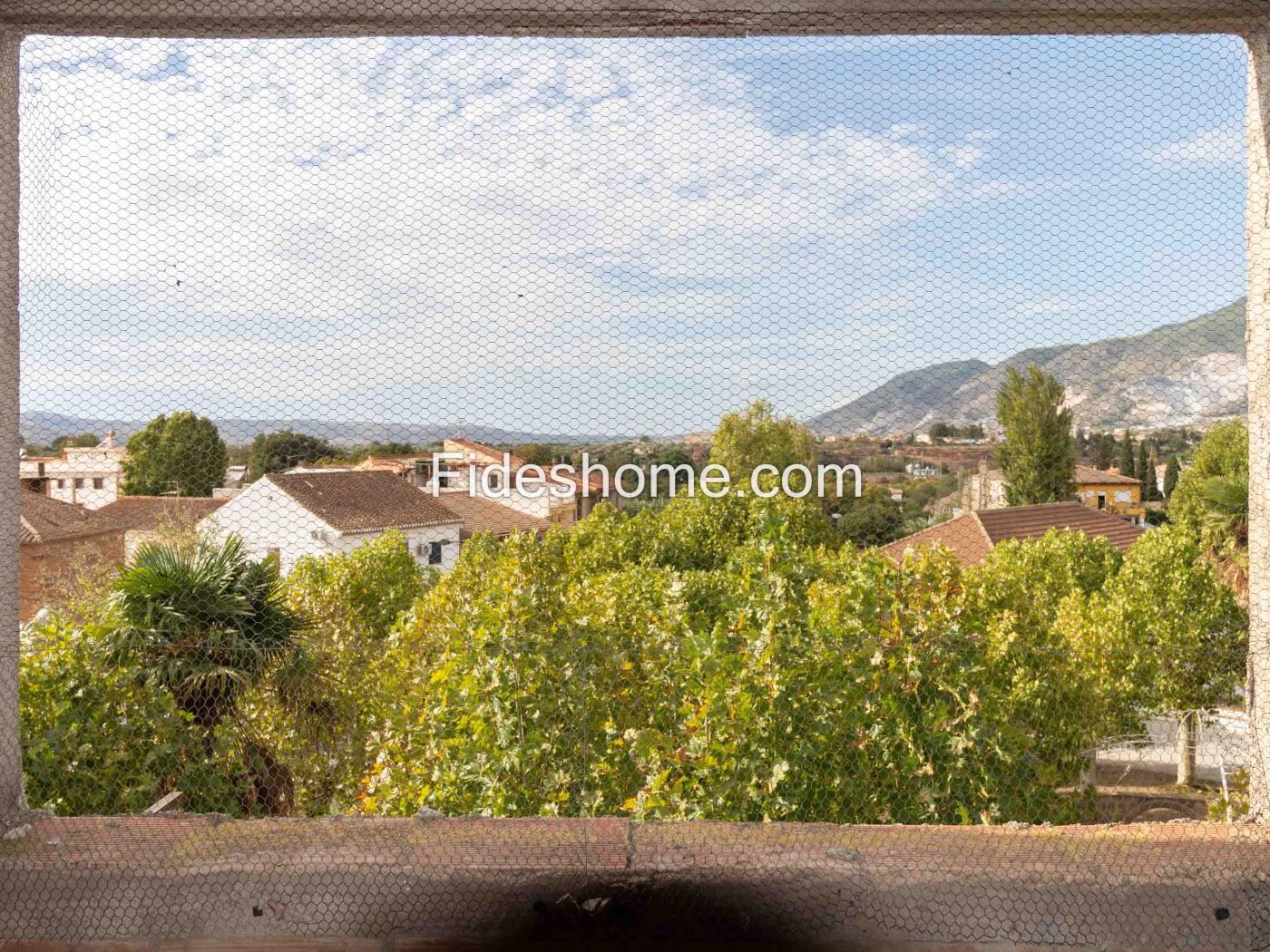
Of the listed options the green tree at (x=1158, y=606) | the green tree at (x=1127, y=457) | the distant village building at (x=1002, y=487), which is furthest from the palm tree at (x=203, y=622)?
the green tree at (x=1158, y=606)

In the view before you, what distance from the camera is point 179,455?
2.50 metres

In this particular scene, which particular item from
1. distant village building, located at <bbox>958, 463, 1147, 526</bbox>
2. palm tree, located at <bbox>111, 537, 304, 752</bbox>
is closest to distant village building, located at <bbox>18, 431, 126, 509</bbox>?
palm tree, located at <bbox>111, 537, 304, 752</bbox>

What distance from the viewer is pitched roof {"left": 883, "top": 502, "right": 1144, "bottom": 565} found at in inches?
152

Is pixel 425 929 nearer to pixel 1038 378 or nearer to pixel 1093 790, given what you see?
pixel 1038 378

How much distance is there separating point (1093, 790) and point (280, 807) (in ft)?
8.25

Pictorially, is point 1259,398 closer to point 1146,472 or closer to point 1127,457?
point 1127,457

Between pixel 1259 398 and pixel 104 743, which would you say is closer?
pixel 1259 398

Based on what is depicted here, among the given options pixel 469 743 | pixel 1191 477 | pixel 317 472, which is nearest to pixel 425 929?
pixel 469 743

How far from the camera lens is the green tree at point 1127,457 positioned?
2.80 meters

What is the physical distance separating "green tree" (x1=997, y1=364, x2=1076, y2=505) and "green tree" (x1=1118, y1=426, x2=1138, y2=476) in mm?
152

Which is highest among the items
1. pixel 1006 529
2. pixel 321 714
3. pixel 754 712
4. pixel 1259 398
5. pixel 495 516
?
pixel 1259 398

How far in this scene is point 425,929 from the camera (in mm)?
1776

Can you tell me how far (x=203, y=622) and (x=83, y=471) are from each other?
625 millimetres

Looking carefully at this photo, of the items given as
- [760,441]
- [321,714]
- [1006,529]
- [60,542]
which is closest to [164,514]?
[321,714]
